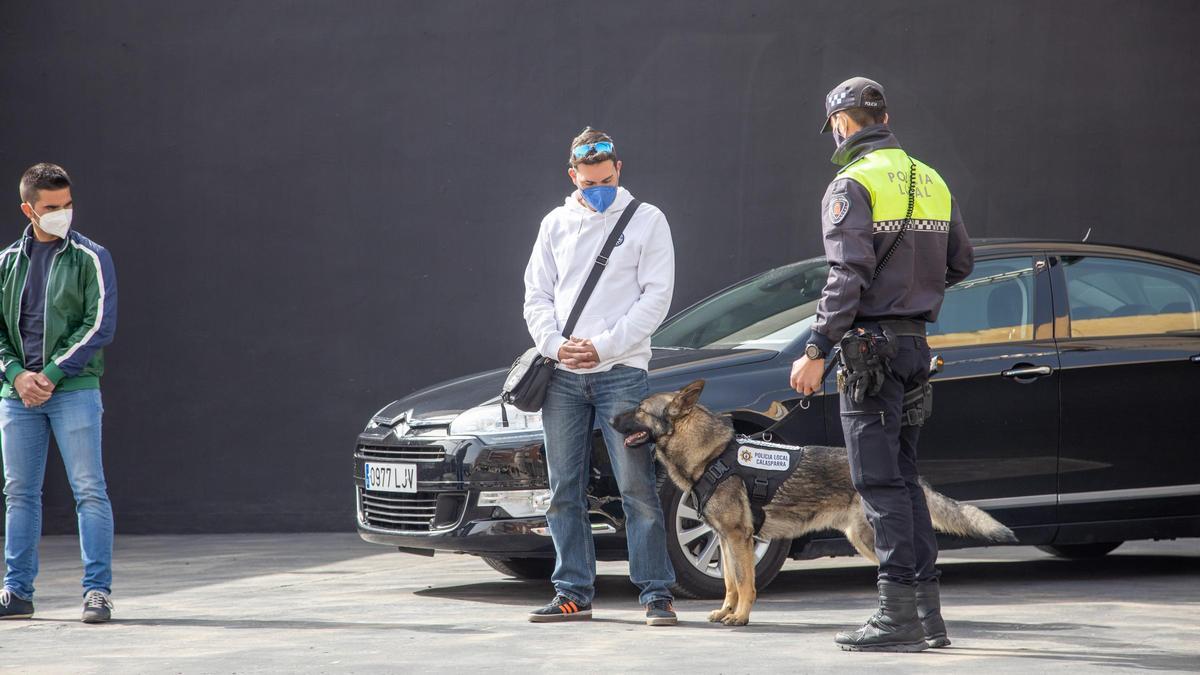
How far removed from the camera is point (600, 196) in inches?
237

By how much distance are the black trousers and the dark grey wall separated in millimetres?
4683

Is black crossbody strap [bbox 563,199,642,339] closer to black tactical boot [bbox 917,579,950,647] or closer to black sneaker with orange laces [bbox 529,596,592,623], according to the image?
black sneaker with orange laces [bbox 529,596,592,623]

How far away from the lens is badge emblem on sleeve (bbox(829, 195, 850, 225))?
516 centimetres

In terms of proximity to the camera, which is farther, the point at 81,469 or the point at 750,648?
the point at 81,469

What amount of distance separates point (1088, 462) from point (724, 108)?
396 cm

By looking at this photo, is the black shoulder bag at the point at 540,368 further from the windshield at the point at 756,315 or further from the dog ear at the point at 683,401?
the windshield at the point at 756,315

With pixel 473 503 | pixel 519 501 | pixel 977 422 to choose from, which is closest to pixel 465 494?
pixel 473 503

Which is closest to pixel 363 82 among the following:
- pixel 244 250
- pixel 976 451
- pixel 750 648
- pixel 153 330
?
pixel 244 250

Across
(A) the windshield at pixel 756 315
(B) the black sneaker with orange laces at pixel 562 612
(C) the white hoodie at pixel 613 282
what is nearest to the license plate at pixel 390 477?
(B) the black sneaker with orange laces at pixel 562 612

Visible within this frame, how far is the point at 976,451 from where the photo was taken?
672 centimetres

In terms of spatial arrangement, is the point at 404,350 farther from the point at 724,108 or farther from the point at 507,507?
the point at 507,507

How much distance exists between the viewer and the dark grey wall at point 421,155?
9.84 meters

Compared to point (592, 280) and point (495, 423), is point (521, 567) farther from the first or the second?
point (592, 280)

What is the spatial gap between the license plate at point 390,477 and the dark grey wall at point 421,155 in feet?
9.94
